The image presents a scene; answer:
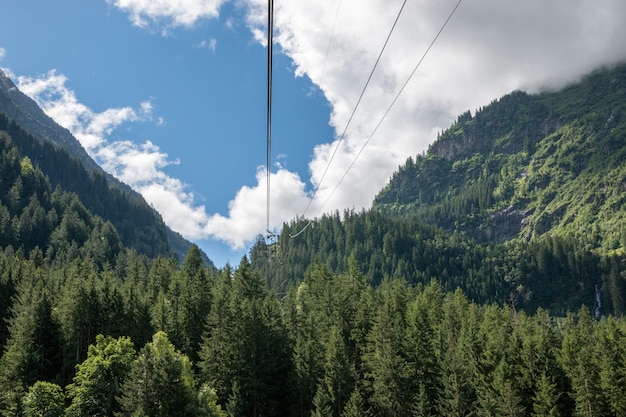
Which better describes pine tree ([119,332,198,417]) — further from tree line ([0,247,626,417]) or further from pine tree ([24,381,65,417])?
tree line ([0,247,626,417])

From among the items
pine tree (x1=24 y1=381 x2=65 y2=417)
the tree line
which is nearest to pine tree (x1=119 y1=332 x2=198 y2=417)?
pine tree (x1=24 y1=381 x2=65 y2=417)

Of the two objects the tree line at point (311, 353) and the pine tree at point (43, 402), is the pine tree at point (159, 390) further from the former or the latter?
the tree line at point (311, 353)

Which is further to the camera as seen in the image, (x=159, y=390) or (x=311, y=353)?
(x=311, y=353)

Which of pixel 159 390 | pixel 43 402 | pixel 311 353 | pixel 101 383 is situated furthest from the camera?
pixel 311 353

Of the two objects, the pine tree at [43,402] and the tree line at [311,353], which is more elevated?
the tree line at [311,353]

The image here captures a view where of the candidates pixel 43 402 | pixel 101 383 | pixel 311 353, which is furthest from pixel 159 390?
pixel 311 353

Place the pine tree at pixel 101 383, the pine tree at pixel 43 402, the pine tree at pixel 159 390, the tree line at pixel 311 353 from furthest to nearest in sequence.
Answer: the tree line at pixel 311 353, the pine tree at pixel 101 383, the pine tree at pixel 43 402, the pine tree at pixel 159 390

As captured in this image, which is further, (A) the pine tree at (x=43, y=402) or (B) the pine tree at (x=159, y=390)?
(A) the pine tree at (x=43, y=402)

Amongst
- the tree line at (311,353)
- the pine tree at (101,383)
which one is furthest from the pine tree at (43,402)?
the tree line at (311,353)

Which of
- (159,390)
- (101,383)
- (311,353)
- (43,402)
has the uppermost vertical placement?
(311,353)

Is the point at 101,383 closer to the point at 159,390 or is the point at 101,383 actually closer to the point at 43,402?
the point at 43,402

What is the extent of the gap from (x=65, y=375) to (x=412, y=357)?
48562 mm

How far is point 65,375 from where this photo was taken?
236 ft

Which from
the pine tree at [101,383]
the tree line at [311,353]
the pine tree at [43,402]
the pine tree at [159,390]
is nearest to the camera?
the pine tree at [159,390]
